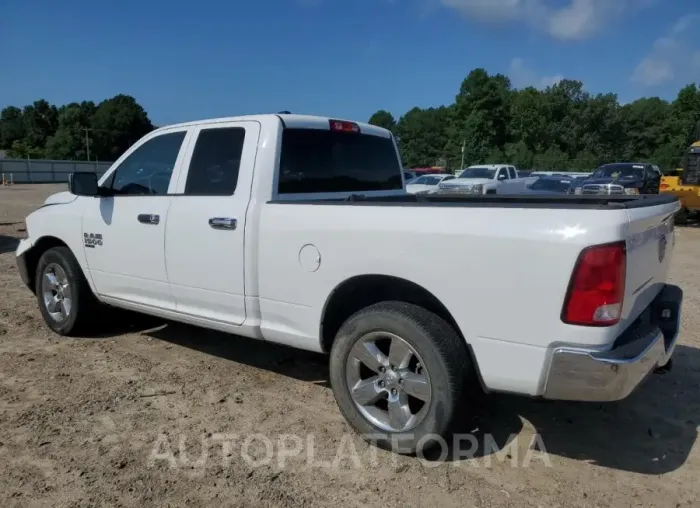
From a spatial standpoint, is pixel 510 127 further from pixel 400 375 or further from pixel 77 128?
pixel 400 375

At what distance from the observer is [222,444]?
3422 millimetres

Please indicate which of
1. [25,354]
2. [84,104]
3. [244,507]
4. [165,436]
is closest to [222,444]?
[165,436]

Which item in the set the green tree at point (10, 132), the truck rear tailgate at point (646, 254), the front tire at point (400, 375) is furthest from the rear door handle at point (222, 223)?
the green tree at point (10, 132)

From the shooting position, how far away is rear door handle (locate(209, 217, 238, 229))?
3854 millimetres

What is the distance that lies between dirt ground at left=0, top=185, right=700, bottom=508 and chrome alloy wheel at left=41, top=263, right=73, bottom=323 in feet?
1.63

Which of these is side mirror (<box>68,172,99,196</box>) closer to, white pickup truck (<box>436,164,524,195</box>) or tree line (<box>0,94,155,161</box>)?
white pickup truck (<box>436,164,524,195</box>)

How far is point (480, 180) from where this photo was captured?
2420 cm

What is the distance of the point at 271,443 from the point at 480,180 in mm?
22010

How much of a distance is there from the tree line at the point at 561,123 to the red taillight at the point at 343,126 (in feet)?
215

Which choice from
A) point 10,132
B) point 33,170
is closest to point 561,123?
point 33,170

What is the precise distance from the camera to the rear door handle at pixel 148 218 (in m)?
4.37

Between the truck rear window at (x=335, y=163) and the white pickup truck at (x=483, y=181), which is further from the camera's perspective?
the white pickup truck at (x=483, y=181)

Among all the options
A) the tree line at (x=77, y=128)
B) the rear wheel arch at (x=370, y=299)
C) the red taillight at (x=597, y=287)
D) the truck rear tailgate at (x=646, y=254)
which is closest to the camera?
the red taillight at (x=597, y=287)

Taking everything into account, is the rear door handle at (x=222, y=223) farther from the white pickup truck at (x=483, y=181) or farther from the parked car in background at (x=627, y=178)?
the white pickup truck at (x=483, y=181)
